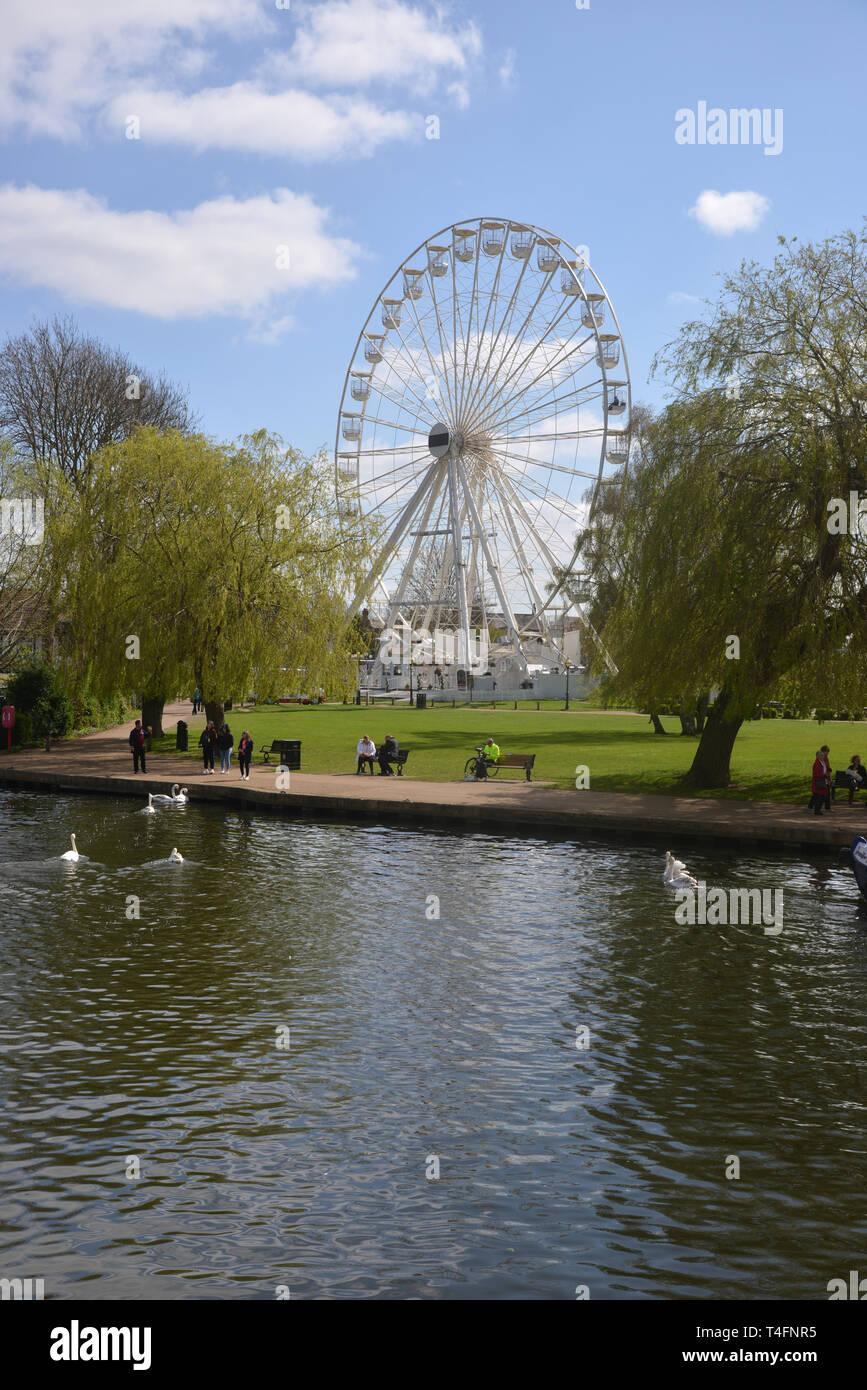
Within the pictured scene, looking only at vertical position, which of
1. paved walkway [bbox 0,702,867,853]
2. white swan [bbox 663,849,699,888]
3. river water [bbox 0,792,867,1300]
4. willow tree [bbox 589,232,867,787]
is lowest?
river water [bbox 0,792,867,1300]

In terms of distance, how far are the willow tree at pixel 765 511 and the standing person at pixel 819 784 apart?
1674mm

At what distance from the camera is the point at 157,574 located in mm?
37719

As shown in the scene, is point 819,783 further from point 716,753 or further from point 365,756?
point 365,756

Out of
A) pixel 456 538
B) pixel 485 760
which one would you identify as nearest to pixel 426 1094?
pixel 485 760

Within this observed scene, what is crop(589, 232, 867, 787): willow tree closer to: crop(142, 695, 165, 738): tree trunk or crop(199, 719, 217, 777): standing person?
crop(199, 719, 217, 777): standing person

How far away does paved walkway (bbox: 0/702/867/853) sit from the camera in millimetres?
23312

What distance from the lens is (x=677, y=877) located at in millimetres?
18344

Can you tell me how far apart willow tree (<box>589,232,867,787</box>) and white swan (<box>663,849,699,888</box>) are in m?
8.38

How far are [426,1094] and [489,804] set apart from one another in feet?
52.4

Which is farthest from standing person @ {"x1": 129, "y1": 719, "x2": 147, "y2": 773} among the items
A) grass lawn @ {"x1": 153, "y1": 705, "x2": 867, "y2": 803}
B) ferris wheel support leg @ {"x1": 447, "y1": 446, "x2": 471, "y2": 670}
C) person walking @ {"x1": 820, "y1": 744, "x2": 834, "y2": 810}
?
ferris wheel support leg @ {"x1": 447, "y1": 446, "x2": 471, "y2": 670}

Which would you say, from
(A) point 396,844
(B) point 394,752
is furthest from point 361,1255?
(B) point 394,752
